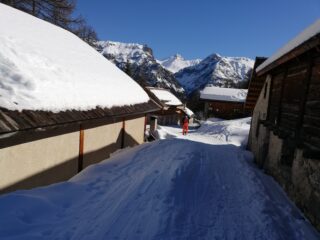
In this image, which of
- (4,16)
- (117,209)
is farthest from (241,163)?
(4,16)

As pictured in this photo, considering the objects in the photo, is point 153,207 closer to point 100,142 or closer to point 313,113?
point 313,113

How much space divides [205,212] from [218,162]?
16.8ft

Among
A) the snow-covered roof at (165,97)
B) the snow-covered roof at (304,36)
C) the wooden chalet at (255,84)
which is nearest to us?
the snow-covered roof at (304,36)

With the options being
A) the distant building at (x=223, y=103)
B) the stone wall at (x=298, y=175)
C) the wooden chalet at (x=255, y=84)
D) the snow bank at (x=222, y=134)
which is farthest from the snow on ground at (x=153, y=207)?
the distant building at (x=223, y=103)

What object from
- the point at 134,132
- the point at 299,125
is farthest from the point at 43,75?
the point at 134,132

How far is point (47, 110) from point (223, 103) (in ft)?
136

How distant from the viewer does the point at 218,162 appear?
10938 millimetres

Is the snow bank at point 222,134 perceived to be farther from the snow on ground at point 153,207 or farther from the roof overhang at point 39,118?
the roof overhang at point 39,118

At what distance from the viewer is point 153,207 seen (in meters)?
5.72

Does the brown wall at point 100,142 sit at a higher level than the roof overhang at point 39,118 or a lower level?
lower

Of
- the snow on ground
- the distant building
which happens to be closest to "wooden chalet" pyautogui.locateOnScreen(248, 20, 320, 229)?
the snow on ground

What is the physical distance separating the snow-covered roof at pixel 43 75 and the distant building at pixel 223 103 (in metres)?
35.6

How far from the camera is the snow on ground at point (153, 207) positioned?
4.57 metres

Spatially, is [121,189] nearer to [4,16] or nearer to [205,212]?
[205,212]
